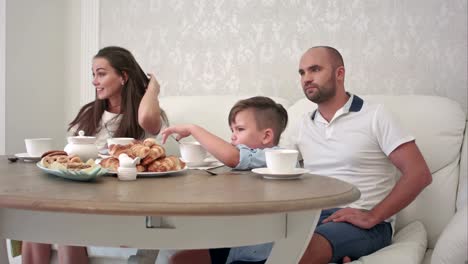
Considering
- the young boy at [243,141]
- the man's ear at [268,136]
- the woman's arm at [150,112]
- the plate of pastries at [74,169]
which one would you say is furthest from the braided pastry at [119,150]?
the woman's arm at [150,112]

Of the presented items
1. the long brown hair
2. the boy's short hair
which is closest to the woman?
the long brown hair

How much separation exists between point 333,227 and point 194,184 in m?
0.64

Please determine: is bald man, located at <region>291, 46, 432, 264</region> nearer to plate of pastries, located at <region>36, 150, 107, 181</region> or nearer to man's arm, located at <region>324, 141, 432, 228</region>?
man's arm, located at <region>324, 141, 432, 228</region>

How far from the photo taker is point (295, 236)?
1120mm

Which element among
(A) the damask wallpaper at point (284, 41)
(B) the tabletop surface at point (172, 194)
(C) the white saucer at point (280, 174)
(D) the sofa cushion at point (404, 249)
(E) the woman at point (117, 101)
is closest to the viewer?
(B) the tabletop surface at point (172, 194)

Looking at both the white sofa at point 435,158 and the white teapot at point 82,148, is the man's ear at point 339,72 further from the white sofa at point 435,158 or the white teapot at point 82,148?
the white teapot at point 82,148

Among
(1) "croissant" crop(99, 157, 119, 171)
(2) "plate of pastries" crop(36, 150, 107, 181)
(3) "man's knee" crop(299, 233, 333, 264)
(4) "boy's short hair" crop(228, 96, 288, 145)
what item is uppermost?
(4) "boy's short hair" crop(228, 96, 288, 145)

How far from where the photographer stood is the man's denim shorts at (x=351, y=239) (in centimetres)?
161

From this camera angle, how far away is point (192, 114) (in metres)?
2.46

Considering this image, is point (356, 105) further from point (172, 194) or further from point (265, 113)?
point (172, 194)

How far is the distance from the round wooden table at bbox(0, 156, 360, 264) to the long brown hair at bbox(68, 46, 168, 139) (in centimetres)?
100

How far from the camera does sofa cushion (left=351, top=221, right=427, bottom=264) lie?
1.57 meters

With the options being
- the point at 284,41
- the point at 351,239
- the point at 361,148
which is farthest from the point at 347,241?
the point at 284,41

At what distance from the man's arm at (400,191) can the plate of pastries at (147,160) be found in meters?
0.63
